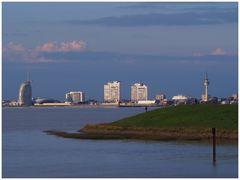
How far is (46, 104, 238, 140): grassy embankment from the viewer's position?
64.1 meters

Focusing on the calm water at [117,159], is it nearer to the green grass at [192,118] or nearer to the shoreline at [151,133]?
the shoreline at [151,133]

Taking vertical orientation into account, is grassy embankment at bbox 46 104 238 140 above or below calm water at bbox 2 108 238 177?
above

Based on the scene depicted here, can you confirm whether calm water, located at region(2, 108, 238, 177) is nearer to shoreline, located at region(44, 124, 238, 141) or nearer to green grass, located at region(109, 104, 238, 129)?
shoreline, located at region(44, 124, 238, 141)

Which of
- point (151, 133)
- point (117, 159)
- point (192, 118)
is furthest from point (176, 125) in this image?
point (117, 159)

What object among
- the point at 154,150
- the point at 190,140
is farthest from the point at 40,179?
the point at 190,140

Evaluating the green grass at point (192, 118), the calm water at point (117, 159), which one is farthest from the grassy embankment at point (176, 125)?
the calm water at point (117, 159)

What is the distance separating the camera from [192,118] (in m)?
72.1

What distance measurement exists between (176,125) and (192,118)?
2.68m

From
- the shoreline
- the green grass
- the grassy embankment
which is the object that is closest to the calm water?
the shoreline

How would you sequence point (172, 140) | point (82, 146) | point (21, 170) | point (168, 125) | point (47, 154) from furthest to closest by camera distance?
point (168, 125)
point (172, 140)
point (82, 146)
point (47, 154)
point (21, 170)

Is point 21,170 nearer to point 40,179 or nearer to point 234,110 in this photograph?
point 40,179

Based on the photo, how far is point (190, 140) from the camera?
61.0 metres

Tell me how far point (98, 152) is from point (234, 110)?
2490 cm

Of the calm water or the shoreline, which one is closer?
the calm water
